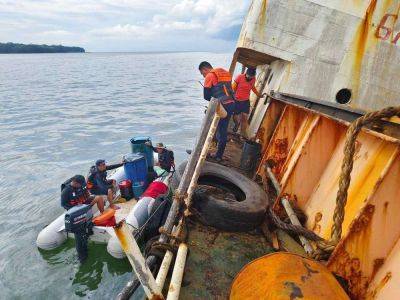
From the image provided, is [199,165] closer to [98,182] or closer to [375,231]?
[375,231]

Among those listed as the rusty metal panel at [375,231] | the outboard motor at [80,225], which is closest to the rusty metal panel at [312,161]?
the rusty metal panel at [375,231]

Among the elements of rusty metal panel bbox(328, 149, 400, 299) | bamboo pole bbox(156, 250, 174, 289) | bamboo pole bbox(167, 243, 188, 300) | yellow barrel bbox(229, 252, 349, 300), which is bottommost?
bamboo pole bbox(156, 250, 174, 289)

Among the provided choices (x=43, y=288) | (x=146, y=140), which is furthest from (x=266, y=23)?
(x=43, y=288)

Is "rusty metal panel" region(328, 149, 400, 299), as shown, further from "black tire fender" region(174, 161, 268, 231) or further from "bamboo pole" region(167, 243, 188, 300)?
"bamboo pole" region(167, 243, 188, 300)

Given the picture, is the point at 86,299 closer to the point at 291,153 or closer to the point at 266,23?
the point at 291,153

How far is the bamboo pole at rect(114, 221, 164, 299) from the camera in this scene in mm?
2389

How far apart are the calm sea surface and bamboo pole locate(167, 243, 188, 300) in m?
4.79

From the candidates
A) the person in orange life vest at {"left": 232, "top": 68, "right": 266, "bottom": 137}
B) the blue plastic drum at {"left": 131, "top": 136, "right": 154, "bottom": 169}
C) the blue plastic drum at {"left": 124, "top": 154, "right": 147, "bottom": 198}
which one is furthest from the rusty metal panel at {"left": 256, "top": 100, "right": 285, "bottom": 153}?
the blue plastic drum at {"left": 131, "top": 136, "right": 154, "bottom": 169}

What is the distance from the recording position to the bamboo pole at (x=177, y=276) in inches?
110

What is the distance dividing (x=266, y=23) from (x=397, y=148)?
5715 millimetres

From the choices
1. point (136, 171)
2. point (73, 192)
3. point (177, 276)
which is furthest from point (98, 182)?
point (177, 276)

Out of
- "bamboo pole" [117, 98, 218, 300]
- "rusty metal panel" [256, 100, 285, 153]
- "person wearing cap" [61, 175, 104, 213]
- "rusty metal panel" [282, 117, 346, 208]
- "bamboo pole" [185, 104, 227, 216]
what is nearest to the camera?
"bamboo pole" [117, 98, 218, 300]

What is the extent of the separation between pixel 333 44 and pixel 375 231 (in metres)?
5.86

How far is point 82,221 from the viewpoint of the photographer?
7.39 m
